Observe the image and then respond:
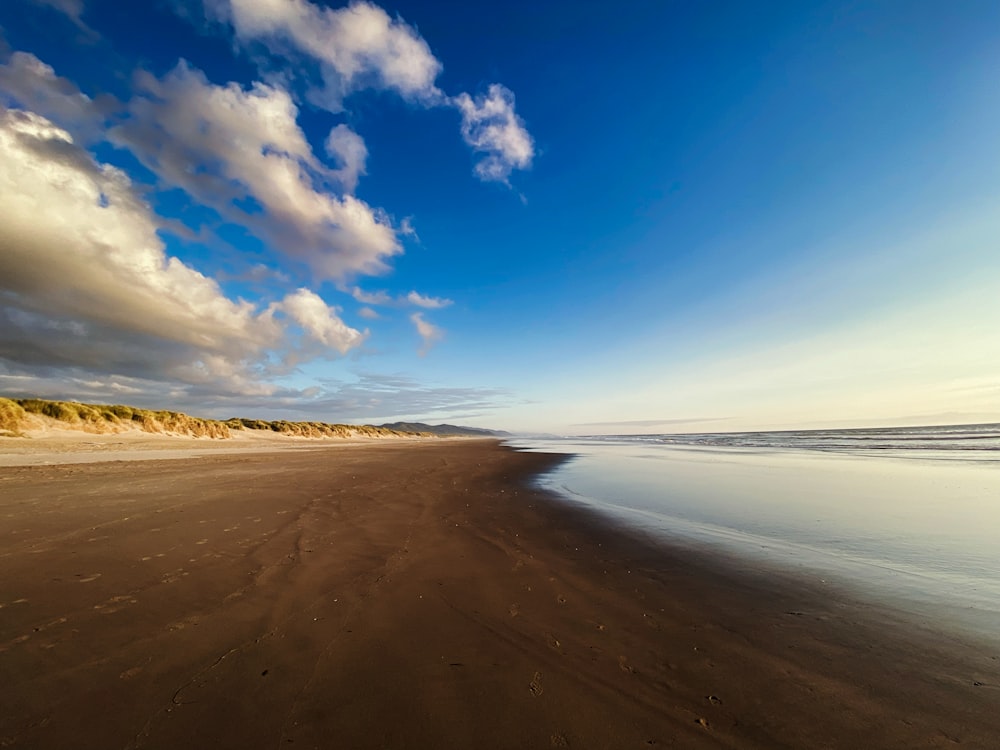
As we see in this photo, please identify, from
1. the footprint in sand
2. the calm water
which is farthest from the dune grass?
the footprint in sand

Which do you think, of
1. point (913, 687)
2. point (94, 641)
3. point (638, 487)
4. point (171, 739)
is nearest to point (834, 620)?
point (913, 687)

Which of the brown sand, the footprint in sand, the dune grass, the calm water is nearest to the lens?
the brown sand

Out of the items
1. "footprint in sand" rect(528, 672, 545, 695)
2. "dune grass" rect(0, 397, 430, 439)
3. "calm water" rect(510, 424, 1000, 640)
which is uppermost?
"dune grass" rect(0, 397, 430, 439)

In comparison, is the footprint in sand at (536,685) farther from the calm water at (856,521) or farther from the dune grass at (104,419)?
the dune grass at (104,419)

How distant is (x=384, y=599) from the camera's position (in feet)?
17.1

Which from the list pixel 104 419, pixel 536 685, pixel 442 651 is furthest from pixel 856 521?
pixel 104 419

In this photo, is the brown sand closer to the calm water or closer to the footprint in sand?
the footprint in sand

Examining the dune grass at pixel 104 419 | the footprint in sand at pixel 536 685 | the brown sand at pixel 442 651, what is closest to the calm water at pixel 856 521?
the brown sand at pixel 442 651

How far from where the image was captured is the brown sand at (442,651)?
2943 millimetres

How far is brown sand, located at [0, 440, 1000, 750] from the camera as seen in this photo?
2.94 metres

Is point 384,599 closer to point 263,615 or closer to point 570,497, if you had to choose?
point 263,615

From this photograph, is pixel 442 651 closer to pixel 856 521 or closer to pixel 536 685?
Answer: pixel 536 685

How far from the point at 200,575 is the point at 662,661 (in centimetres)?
636

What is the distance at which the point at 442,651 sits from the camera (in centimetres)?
403
